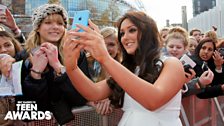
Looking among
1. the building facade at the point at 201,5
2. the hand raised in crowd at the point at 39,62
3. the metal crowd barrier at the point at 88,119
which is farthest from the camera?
the building facade at the point at 201,5

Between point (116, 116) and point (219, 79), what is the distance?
8.13ft

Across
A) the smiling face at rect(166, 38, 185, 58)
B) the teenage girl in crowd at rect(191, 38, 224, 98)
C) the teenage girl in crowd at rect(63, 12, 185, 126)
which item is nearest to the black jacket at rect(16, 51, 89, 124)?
the teenage girl in crowd at rect(63, 12, 185, 126)

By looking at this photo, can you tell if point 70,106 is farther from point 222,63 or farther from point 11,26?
point 222,63

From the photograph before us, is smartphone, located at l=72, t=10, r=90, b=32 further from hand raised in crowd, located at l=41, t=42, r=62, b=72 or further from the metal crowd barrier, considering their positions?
the metal crowd barrier

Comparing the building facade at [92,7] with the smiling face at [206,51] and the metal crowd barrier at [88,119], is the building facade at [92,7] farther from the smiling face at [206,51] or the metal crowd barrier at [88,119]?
the metal crowd barrier at [88,119]

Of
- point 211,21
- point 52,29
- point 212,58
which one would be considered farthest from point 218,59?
point 211,21

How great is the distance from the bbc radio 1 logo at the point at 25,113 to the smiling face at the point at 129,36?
782 millimetres

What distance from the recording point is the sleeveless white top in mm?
2043

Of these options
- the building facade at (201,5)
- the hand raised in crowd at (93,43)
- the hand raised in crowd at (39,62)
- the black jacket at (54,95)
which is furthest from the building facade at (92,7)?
the hand raised in crowd at (93,43)

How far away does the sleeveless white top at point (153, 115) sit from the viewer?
2.04m

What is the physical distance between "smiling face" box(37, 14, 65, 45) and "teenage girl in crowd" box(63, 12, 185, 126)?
2.10 ft

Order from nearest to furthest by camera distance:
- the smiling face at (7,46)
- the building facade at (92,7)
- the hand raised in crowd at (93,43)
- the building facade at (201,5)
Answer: the hand raised in crowd at (93,43)
the smiling face at (7,46)
the building facade at (92,7)
the building facade at (201,5)

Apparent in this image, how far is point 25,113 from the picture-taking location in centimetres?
228

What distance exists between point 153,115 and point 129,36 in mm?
530
